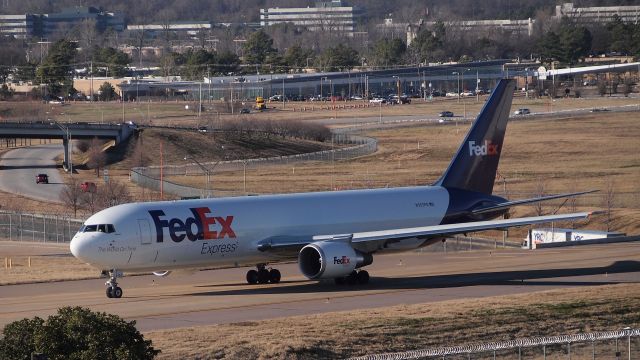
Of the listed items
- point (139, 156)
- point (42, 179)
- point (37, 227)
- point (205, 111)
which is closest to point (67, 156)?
point (139, 156)

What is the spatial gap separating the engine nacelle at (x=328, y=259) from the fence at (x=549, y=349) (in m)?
13.2

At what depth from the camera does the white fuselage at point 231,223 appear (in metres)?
42.9

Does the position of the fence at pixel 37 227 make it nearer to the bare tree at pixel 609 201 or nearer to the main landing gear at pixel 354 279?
the main landing gear at pixel 354 279

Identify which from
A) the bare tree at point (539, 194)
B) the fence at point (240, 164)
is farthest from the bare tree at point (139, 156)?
the bare tree at point (539, 194)

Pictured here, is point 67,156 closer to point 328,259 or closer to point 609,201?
point 609,201

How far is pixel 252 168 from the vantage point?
11825 centimetres

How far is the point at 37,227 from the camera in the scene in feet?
245

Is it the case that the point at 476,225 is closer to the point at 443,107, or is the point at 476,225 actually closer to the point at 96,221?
the point at 96,221

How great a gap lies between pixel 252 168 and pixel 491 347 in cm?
9032

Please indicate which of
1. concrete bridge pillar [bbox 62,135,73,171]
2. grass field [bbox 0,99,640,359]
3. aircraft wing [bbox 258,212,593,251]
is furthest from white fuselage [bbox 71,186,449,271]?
concrete bridge pillar [bbox 62,135,73,171]

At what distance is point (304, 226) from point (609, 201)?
36411mm

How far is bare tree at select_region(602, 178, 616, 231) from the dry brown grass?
104ft

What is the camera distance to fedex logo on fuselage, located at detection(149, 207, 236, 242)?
143ft

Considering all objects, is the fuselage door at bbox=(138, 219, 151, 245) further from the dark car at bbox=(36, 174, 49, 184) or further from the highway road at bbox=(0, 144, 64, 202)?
the dark car at bbox=(36, 174, 49, 184)
